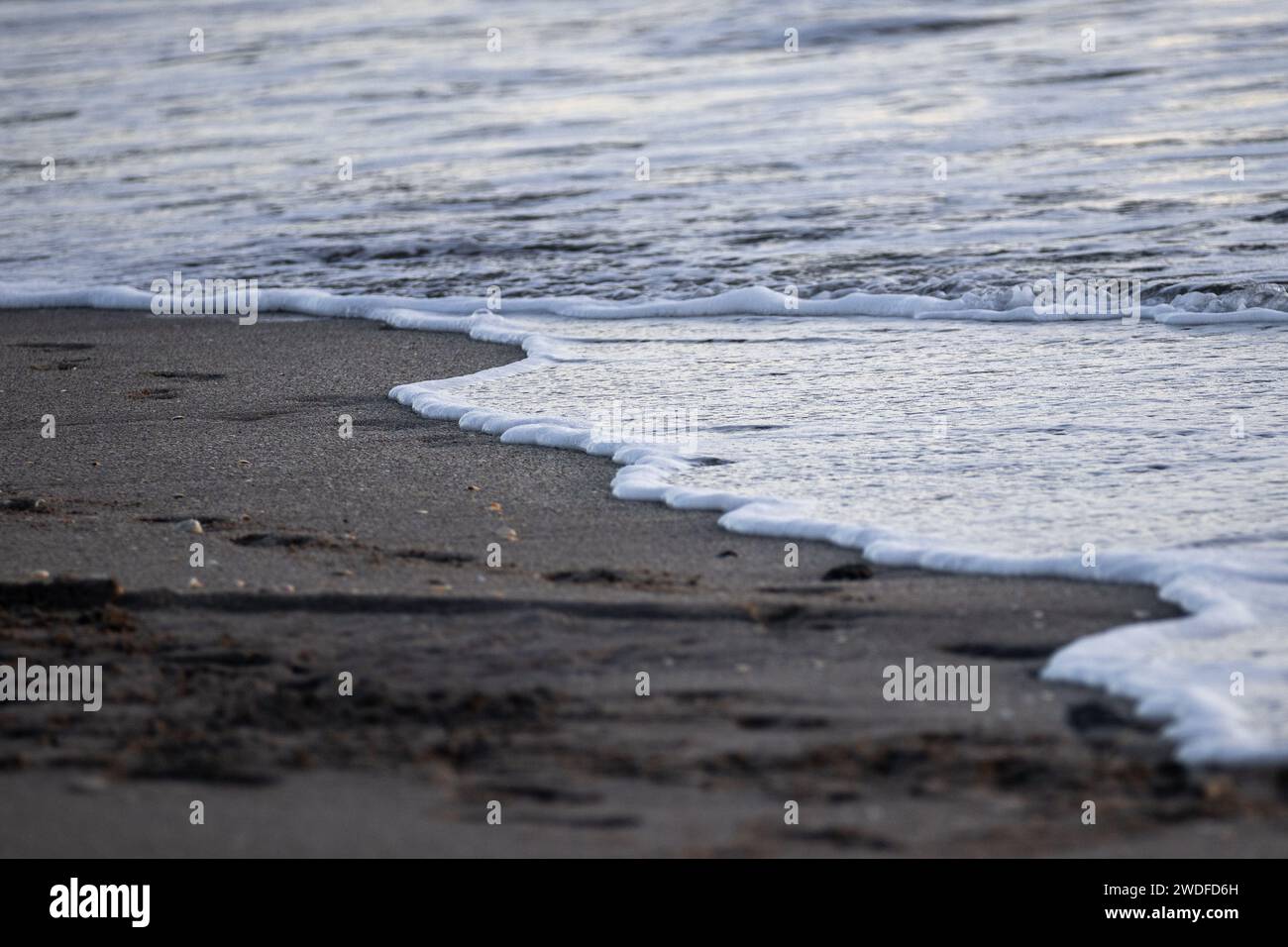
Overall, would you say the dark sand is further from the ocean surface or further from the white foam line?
the ocean surface

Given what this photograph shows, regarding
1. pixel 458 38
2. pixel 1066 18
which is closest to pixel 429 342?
pixel 1066 18

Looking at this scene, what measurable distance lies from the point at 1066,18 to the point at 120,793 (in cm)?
1965

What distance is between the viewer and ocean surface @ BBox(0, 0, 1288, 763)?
4215 millimetres

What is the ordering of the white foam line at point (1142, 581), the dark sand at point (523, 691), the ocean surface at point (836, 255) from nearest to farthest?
the dark sand at point (523, 691)
the white foam line at point (1142, 581)
the ocean surface at point (836, 255)

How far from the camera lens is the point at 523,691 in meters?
3.16

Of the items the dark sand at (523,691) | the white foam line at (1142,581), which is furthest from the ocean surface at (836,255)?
the dark sand at (523,691)

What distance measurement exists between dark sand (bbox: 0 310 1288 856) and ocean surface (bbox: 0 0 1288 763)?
0.24 m

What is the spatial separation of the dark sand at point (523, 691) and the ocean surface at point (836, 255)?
235 mm

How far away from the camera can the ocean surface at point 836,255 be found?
166 inches

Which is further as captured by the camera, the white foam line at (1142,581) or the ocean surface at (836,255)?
the ocean surface at (836,255)

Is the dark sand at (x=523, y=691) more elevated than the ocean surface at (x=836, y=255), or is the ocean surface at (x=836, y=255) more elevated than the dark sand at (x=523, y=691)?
the ocean surface at (x=836, y=255)

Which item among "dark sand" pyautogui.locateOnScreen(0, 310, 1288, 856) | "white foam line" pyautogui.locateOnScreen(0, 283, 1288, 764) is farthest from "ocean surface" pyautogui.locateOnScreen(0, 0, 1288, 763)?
"dark sand" pyautogui.locateOnScreen(0, 310, 1288, 856)

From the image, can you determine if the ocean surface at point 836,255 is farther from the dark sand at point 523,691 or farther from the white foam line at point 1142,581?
the dark sand at point 523,691
